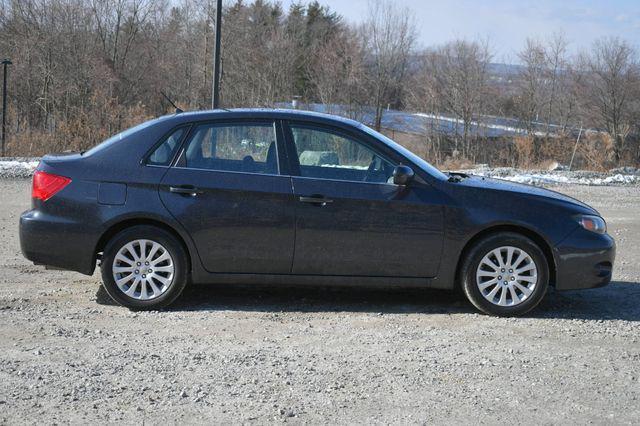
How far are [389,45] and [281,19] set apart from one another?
9941 millimetres

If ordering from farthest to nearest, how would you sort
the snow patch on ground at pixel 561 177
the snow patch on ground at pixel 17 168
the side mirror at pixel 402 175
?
the snow patch on ground at pixel 561 177 → the snow patch on ground at pixel 17 168 → the side mirror at pixel 402 175

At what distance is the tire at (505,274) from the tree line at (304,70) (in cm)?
3053

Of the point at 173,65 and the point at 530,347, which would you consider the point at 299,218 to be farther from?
the point at 173,65

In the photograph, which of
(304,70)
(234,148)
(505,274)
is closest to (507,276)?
(505,274)

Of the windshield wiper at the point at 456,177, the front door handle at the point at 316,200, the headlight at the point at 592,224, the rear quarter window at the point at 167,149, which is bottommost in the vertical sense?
the headlight at the point at 592,224

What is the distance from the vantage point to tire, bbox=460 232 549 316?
6438mm

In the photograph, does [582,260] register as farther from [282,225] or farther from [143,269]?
[143,269]

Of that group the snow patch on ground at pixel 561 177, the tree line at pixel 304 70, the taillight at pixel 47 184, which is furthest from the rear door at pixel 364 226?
the tree line at pixel 304 70

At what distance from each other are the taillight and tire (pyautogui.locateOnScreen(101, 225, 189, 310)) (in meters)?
0.63

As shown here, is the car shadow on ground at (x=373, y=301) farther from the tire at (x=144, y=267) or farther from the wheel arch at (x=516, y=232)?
the wheel arch at (x=516, y=232)

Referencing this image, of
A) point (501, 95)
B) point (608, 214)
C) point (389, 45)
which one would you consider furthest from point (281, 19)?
point (608, 214)

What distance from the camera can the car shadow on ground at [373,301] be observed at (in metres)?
6.68

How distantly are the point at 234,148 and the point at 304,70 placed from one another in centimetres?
3975

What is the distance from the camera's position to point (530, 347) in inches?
223
